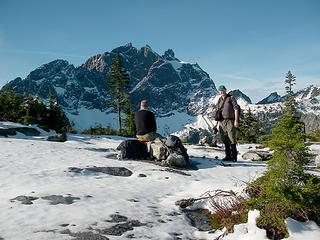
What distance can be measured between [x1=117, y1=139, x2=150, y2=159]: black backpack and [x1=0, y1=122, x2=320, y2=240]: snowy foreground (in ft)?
4.23

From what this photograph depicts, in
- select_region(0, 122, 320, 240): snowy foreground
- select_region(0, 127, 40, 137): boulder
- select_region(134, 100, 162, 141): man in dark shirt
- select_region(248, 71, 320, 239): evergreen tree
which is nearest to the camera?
select_region(248, 71, 320, 239): evergreen tree

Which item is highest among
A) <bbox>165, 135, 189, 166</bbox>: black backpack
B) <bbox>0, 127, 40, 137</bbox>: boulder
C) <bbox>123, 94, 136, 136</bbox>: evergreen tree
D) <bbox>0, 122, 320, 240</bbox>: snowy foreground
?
<bbox>123, 94, 136, 136</bbox>: evergreen tree

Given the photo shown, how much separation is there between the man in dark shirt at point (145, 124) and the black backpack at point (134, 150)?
13.5 inches

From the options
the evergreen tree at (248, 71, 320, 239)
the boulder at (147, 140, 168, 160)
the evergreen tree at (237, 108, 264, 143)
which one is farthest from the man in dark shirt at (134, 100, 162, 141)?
the evergreen tree at (237, 108, 264, 143)

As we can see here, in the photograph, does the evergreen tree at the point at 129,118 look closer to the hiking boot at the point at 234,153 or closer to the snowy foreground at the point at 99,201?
the hiking boot at the point at 234,153

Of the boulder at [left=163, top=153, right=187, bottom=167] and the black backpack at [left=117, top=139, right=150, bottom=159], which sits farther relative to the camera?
the black backpack at [left=117, top=139, right=150, bottom=159]

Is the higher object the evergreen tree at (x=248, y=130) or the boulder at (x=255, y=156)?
the evergreen tree at (x=248, y=130)

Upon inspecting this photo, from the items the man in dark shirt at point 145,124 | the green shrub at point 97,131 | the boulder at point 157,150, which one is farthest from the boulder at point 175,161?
the green shrub at point 97,131

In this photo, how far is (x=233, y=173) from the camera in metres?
7.18

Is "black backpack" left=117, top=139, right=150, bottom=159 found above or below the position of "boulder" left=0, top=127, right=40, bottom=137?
below

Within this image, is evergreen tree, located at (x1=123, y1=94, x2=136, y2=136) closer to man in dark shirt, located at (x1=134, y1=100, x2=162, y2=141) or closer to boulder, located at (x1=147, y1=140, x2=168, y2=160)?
man in dark shirt, located at (x1=134, y1=100, x2=162, y2=141)

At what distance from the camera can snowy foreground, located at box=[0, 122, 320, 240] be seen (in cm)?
283

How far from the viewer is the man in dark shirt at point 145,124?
29.9 ft

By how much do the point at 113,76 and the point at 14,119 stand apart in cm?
1933
